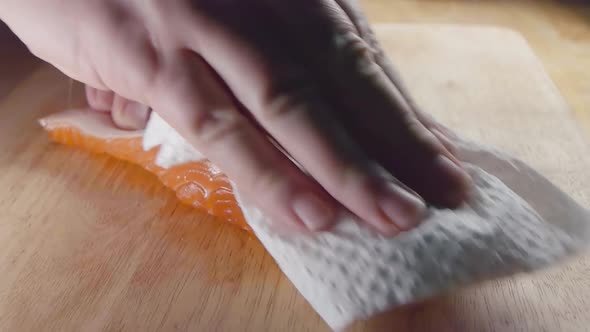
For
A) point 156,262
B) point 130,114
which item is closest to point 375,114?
point 156,262

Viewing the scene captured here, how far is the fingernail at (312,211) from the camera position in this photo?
2.05 ft

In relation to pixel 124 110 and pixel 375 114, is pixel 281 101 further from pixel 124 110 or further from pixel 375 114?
pixel 124 110

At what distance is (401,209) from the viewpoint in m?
0.61

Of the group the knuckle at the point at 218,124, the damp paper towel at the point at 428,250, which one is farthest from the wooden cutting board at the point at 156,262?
the knuckle at the point at 218,124

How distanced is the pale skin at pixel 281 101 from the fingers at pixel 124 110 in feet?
0.62

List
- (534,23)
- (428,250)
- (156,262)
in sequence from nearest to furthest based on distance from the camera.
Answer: (428,250)
(156,262)
(534,23)

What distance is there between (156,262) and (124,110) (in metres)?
0.30

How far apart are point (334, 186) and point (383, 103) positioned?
12 cm

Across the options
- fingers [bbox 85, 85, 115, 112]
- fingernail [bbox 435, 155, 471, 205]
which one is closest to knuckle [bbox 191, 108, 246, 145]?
fingernail [bbox 435, 155, 471, 205]

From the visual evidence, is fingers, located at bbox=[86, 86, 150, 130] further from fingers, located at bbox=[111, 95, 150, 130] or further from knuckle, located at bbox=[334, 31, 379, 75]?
knuckle, located at bbox=[334, 31, 379, 75]

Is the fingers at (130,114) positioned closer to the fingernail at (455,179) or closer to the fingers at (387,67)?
the fingers at (387,67)

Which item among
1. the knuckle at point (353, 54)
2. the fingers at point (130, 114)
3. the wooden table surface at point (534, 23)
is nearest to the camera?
the knuckle at point (353, 54)

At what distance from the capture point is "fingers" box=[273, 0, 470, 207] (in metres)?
0.66

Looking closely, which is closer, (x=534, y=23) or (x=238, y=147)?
(x=238, y=147)
